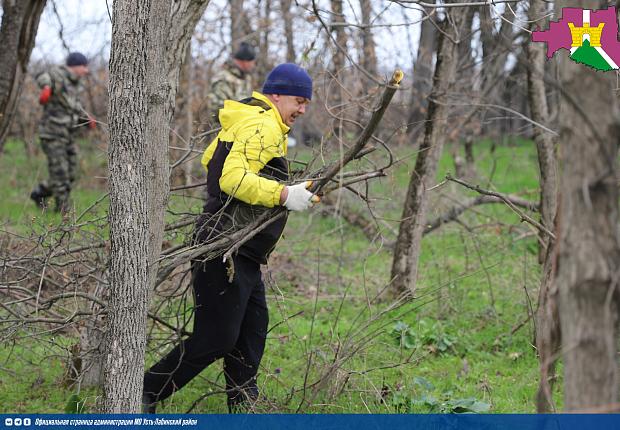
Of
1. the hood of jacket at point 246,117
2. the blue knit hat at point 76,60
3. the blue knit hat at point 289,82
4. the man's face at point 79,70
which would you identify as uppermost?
the blue knit hat at point 76,60

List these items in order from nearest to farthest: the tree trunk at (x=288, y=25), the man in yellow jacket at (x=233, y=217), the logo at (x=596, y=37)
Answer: the logo at (x=596, y=37) → the man in yellow jacket at (x=233, y=217) → the tree trunk at (x=288, y=25)

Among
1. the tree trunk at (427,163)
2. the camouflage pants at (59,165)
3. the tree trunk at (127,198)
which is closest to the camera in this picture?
the tree trunk at (127,198)

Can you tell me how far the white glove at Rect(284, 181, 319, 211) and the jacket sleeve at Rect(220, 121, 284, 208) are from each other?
0.05m

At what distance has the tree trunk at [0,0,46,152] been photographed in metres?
5.72

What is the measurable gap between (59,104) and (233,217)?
7004mm

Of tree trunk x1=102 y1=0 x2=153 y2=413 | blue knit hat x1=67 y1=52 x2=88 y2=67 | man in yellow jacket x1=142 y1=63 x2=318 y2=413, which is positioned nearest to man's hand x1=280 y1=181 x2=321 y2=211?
man in yellow jacket x1=142 y1=63 x2=318 y2=413

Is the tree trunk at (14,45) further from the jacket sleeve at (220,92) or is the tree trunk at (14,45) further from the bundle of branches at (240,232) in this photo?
the jacket sleeve at (220,92)

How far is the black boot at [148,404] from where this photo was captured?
409 cm

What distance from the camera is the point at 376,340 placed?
547 cm

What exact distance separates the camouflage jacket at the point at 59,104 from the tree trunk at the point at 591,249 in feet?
29.2

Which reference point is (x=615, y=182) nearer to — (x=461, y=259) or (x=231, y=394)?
(x=231, y=394)

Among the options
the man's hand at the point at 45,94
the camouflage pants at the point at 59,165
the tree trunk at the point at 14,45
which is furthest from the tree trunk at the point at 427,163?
the man's hand at the point at 45,94

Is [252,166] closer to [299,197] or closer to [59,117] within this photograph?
[299,197]

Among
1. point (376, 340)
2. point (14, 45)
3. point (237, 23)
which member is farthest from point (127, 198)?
point (237, 23)
